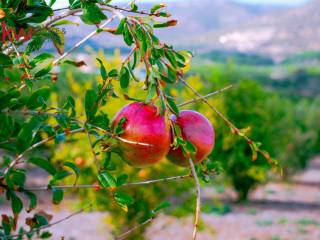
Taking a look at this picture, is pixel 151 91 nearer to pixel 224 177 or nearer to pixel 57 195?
pixel 57 195

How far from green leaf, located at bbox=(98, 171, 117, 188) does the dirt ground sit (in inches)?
230

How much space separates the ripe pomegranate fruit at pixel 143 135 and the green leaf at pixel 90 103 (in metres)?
0.08

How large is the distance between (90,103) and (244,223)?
372 inches

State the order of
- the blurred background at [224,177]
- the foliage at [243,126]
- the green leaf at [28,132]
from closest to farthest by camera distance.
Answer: the green leaf at [28,132] → the blurred background at [224,177] → the foliage at [243,126]

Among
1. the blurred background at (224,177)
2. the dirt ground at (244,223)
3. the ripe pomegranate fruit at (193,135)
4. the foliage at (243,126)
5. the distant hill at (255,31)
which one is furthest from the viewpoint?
the distant hill at (255,31)

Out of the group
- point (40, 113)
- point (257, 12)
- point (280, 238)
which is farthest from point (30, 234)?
point (257, 12)

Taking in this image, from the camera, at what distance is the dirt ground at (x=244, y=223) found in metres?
8.97

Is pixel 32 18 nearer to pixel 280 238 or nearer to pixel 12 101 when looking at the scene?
pixel 12 101

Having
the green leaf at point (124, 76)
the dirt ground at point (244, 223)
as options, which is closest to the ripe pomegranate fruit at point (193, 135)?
the green leaf at point (124, 76)

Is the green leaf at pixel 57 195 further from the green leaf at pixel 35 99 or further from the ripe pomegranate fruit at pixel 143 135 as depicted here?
the ripe pomegranate fruit at pixel 143 135

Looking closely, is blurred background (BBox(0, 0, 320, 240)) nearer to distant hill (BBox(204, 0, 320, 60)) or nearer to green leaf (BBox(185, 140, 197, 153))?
green leaf (BBox(185, 140, 197, 153))

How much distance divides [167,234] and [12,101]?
8.25 meters

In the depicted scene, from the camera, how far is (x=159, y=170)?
236 inches

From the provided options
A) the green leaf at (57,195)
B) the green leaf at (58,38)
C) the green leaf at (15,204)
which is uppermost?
the green leaf at (58,38)
